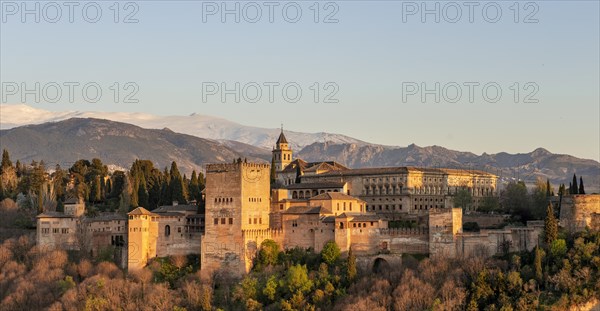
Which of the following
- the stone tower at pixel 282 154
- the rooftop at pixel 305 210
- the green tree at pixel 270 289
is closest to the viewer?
the green tree at pixel 270 289

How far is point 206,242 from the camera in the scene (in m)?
59.7

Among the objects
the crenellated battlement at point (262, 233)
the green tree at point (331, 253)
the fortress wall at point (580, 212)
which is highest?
the fortress wall at point (580, 212)

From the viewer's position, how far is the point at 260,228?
197 feet

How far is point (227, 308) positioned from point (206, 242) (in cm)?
499

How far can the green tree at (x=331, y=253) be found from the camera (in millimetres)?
57688

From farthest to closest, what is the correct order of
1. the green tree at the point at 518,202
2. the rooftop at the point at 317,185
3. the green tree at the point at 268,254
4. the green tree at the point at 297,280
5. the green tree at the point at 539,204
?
1. the rooftop at the point at 317,185
2. the green tree at the point at 518,202
3. the green tree at the point at 539,204
4. the green tree at the point at 268,254
5. the green tree at the point at 297,280

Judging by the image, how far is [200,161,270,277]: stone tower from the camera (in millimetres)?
59062

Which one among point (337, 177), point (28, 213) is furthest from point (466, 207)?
point (28, 213)

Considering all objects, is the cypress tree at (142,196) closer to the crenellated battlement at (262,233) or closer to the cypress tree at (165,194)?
the cypress tree at (165,194)

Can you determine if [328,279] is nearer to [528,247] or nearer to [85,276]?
[528,247]

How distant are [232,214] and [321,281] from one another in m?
7.02

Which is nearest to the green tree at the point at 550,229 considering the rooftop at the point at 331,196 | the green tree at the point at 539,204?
the green tree at the point at 539,204

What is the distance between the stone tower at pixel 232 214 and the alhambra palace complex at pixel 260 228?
6cm

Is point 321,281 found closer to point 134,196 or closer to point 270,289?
point 270,289
